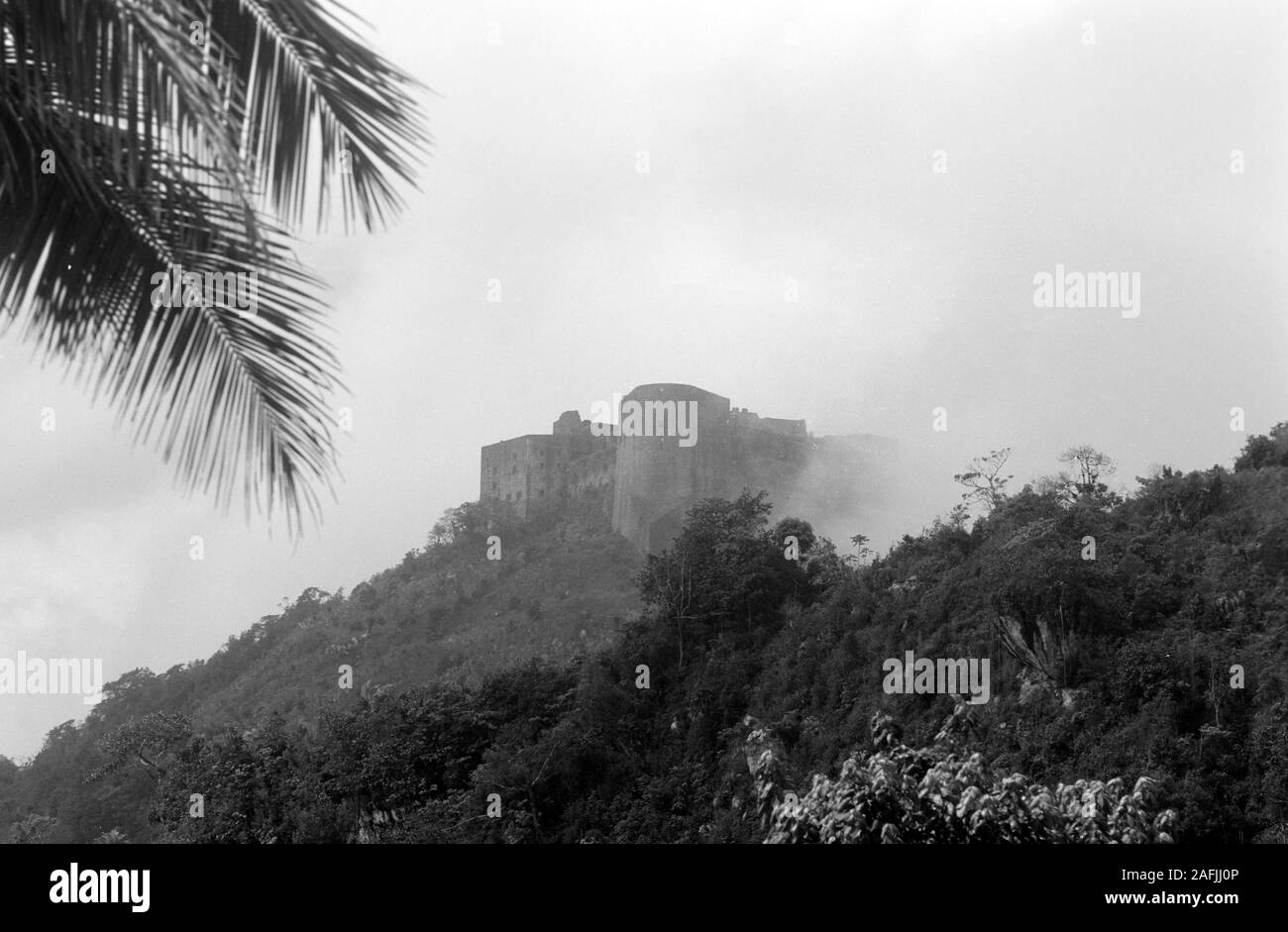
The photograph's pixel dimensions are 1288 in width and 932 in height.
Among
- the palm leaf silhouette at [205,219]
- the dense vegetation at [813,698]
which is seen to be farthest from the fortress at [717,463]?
the palm leaf silhouette at [205,219]

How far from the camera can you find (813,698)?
61.1 feet

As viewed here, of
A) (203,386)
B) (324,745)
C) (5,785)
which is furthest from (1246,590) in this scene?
(5,785)

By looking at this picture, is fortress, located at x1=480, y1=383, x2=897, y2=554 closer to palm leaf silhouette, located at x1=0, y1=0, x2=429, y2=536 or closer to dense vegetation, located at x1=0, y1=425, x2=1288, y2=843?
dense vegetation, located at x1=0, y1=425, x2=1288, y2=843

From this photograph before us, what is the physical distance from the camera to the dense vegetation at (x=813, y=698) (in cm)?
1409

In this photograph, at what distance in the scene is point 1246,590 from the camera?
1532 centimetres

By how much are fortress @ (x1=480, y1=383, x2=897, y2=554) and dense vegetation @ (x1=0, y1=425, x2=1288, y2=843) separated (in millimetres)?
13556

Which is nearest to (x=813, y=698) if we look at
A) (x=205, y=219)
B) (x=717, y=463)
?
(x=205, y=219)

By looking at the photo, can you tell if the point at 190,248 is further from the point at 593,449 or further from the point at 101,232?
the point at 593,449

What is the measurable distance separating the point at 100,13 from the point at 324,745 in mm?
18136

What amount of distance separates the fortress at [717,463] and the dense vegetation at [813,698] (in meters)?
13.6

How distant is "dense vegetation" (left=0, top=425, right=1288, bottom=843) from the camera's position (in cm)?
1409

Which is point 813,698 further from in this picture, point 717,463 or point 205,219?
point 717,463

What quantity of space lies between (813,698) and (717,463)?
20175mm

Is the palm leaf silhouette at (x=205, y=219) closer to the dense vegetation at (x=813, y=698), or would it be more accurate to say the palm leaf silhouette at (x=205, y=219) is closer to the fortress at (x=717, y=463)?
the dense vegetation at (x=813, y=698)
